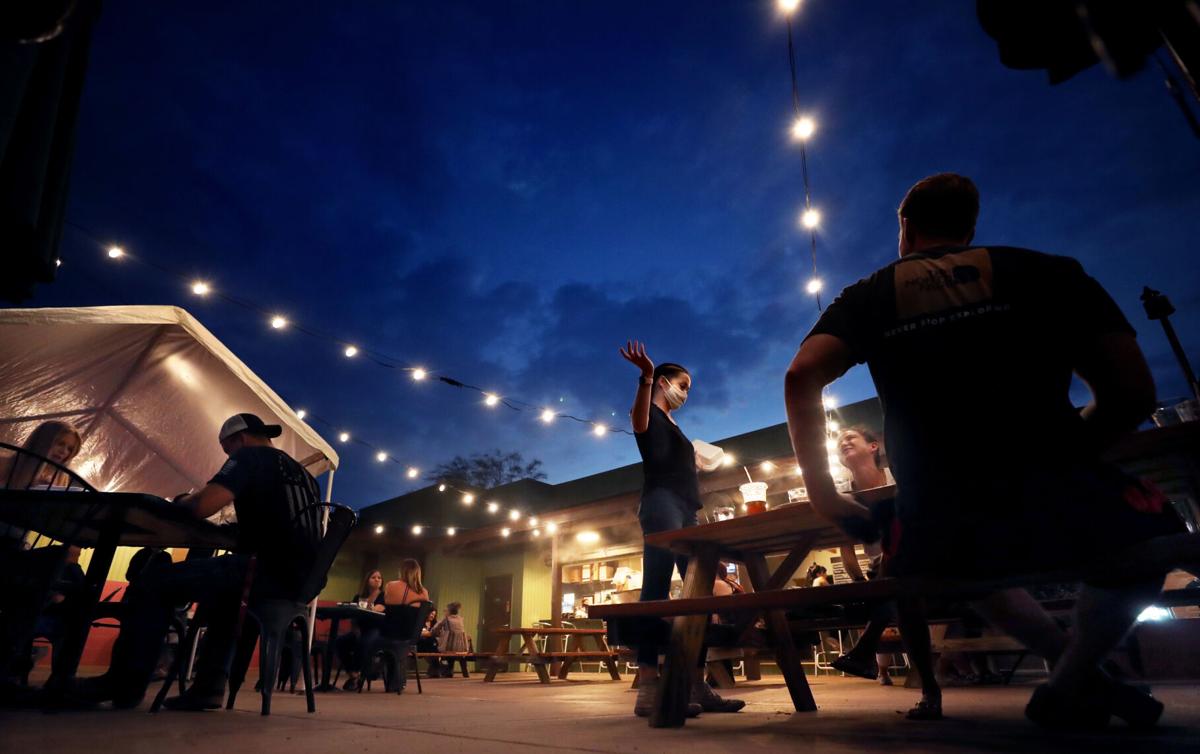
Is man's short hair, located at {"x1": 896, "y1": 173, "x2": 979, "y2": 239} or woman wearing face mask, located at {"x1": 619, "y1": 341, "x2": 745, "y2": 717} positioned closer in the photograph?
man's short hair, located at {"x1": 896, "y1": 173, "x2": 979, "y2": 239}

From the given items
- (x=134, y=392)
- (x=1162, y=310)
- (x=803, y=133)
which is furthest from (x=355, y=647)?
(x=1162, y=310)

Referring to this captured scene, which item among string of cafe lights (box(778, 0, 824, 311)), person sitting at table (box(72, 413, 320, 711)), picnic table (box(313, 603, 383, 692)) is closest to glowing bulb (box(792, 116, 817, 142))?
string of cafe lights (box(778, 0, 824, 311))

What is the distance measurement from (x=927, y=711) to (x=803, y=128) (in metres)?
3.91

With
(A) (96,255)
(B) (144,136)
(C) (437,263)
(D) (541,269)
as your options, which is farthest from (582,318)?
(A) (96,255)

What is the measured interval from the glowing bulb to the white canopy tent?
→ 17.9 ft

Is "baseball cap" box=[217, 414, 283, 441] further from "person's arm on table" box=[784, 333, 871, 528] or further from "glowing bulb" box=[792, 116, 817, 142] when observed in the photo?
"glowing bulb" box=[792, 116, 817, 142]

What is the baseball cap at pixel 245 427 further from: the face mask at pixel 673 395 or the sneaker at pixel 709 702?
the sneaker at pixel 709 702

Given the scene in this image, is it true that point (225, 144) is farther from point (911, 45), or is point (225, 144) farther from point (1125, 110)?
point (1125, 110)

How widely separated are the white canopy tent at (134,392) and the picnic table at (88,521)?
3.23 metres

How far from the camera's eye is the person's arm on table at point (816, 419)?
1.13 metres

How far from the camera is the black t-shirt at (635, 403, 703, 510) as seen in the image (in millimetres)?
2504

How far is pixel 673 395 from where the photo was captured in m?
2.82

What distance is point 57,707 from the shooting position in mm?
1969

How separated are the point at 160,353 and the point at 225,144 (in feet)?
80.6
